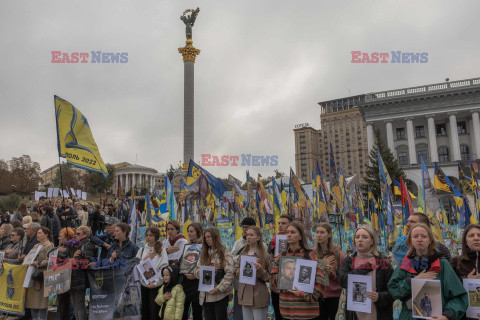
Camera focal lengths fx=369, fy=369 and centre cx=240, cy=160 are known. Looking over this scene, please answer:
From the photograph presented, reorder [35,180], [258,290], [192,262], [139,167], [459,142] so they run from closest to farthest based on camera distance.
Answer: [258,290]
[192,262]
[459,142]
[35,180]
[139,167]

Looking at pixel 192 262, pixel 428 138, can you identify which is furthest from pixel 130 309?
pixel 428 138

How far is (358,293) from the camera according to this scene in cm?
417

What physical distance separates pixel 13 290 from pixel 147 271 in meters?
3.08

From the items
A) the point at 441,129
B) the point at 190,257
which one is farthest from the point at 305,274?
the point at 441,129

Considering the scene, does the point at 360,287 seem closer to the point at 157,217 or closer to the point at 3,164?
the point at 157,217

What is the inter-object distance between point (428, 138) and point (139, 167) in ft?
284

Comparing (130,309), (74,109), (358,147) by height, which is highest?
(358,147)

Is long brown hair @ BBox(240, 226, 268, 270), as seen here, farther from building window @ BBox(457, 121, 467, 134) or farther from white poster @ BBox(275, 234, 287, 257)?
building window @ BBox(457, 121, 467, 134)

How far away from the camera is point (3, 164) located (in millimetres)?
77125

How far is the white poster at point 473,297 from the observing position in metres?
3.69

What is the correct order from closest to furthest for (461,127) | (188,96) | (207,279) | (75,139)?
(207,279), (75,139), (188,96), (461,127)

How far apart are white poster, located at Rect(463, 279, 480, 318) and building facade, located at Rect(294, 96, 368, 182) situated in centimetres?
12861

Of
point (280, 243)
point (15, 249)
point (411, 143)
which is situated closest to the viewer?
point (280, 243)

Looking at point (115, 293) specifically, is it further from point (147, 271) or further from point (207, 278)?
point (207, 278)
